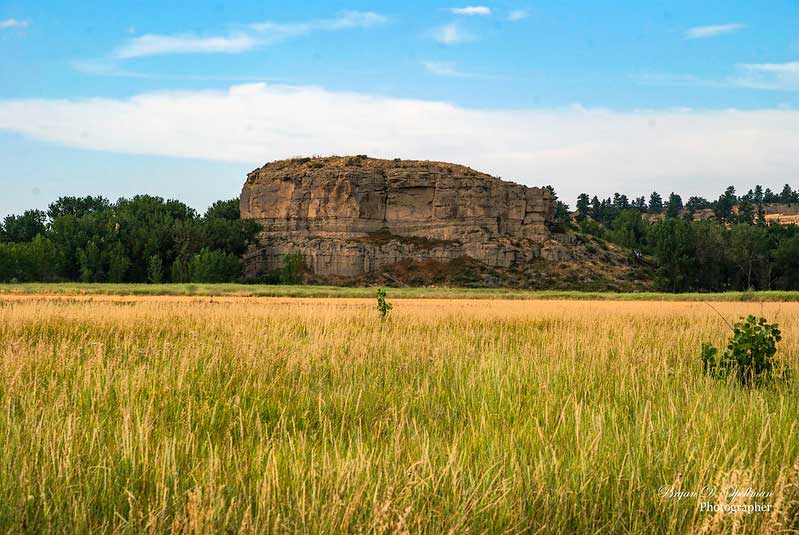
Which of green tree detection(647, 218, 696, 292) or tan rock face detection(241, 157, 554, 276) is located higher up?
tan rock face detection(241, 157, 554, 276)

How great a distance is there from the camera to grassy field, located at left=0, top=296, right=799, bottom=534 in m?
3.69

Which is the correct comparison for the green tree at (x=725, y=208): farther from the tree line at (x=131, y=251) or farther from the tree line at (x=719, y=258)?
the tree line at (x=131, y=251)

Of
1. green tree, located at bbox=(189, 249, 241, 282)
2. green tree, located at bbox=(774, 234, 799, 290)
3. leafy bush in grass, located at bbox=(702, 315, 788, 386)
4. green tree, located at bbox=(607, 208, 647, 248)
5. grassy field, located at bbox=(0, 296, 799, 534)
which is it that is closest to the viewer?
grassy field, located at bbox=(0, 296, 799, 534)

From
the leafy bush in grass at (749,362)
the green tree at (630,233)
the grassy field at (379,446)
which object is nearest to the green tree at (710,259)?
the green tree at (630,233)

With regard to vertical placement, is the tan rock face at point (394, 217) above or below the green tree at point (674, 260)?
above

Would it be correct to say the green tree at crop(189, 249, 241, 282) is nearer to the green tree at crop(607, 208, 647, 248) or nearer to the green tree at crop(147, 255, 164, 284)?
the green tree at crop(147, 255, 164, 284)

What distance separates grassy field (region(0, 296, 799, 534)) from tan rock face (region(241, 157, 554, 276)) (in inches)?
3364

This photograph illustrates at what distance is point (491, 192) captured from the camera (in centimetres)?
9925

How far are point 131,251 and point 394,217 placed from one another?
3704cm

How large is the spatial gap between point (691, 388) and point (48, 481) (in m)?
6.17

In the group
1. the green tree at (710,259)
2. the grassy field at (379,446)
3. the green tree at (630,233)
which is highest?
the green tree at (630,233)

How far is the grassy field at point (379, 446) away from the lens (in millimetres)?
3689

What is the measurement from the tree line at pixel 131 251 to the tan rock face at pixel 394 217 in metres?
7.47

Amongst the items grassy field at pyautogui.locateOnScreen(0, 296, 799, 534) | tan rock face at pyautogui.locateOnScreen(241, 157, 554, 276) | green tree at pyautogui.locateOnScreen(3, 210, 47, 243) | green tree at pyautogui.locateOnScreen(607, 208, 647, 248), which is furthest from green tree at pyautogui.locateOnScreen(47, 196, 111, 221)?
grassy field at pyautogui.locateOnScreen(0, 296, 799, 534)
